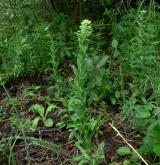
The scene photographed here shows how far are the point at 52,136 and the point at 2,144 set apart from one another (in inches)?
12.0

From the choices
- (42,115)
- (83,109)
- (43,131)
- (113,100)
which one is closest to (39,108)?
(42,115)

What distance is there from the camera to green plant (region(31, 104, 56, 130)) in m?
2.63

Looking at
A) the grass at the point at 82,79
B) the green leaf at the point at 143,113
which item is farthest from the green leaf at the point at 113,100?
the green leaf at the point at 143,113

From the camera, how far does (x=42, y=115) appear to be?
106 inches

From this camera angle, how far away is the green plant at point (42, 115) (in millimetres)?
2635

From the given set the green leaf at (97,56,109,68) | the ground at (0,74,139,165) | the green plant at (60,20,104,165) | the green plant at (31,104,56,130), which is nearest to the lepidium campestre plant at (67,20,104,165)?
the green plant at (60,20,104,165)

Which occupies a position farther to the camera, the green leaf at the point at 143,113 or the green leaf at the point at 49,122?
the green leaf at the point at 49,122

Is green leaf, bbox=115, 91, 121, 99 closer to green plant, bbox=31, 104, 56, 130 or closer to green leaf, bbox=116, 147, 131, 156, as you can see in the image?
green plant, bbox=31, 104, 56, 130

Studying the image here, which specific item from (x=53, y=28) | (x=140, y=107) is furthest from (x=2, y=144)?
(x=53, y=28)

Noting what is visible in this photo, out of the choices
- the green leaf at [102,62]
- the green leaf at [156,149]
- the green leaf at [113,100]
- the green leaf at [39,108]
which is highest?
the green leaf at [102,62]

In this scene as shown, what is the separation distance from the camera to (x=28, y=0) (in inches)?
155

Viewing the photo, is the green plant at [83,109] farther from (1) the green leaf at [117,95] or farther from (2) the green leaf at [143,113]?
(1) the green leaf at [117,95]

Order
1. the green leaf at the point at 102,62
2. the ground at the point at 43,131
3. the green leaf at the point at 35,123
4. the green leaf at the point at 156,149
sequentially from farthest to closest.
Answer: the green leaf at the point at 102,62 → the green leaf at the point at 35,123 → the ground at the point at 43,131 → the green leaf at the point at 156,149

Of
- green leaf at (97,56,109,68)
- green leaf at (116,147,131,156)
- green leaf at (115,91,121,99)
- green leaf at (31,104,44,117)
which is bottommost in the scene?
green leaf at (116,147,131,156)
